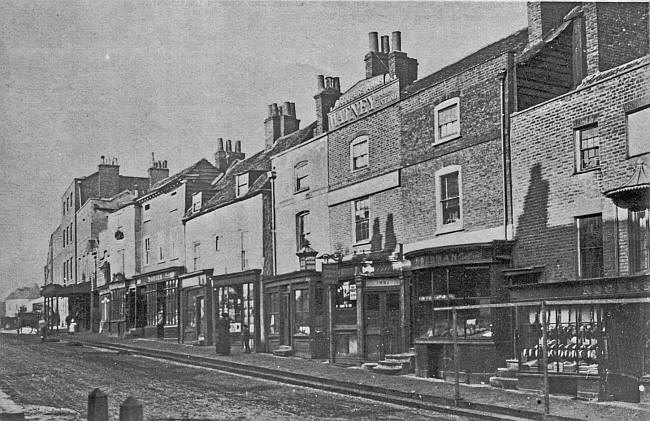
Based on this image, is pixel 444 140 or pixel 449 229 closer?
pixel 449 229

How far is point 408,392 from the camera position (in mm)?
13641

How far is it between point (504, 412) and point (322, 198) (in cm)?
1156

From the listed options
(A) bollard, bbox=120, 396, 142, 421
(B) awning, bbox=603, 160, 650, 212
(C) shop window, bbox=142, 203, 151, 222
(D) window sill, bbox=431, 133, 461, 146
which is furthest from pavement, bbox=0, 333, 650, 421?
(C) shop window, bbox=142, 203, 151, 222

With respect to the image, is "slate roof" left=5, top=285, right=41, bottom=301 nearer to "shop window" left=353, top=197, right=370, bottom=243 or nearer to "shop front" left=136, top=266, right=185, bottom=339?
"shop front" left=136, top=266, right=185, bottom=339

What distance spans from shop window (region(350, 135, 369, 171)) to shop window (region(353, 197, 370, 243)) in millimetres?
929

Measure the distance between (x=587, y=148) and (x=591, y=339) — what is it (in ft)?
11.4

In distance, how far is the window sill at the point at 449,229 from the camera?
17062 mm

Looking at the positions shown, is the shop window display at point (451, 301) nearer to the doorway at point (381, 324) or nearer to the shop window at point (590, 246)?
the doorway at point (381, 324)

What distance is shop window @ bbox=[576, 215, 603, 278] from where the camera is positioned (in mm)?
13828

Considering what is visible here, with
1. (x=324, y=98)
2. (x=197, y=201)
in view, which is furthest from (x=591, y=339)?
(x=197, y=201)

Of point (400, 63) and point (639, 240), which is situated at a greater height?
point (400, 63)

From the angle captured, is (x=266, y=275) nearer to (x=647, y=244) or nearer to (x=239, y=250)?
(x=239, y=250)

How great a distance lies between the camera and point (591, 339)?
1306 centimetres

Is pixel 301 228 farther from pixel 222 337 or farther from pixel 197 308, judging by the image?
pixel 197 308
